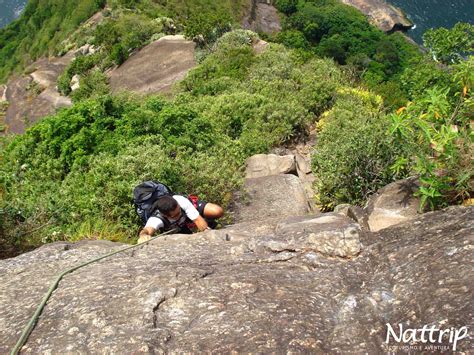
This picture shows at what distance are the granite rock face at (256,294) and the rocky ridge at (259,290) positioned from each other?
1 cm

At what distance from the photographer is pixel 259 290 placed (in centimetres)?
493

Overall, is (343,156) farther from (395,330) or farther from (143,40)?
(143,40)

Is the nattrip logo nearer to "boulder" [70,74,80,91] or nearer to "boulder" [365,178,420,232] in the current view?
"boulder" [365,178,420,232]

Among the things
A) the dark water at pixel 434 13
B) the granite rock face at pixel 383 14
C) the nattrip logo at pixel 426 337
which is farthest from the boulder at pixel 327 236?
the granite rock face at pixel 383 14

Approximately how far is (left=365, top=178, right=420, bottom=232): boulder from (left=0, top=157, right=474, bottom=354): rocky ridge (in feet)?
0.85

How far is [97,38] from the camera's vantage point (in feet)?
123

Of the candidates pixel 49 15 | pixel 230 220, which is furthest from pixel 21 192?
pixel 49 15

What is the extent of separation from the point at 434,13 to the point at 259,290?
79962 mm

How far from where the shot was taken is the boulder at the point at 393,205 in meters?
6.26

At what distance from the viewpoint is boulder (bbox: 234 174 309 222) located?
30.6 feet

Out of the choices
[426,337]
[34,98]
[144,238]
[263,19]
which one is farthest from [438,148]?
[263,19]

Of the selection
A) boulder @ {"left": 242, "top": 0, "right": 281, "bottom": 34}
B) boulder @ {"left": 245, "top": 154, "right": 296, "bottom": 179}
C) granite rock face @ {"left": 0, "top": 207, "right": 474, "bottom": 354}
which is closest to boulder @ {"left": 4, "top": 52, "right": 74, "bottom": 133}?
boulder @ {"left": 242, "top": 0, "right": 281, "bottom": 34}

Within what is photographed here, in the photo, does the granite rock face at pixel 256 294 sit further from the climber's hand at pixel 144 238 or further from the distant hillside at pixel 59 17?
the distant hillside at pixel 59 17

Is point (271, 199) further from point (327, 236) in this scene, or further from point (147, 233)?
point (327, 236)
